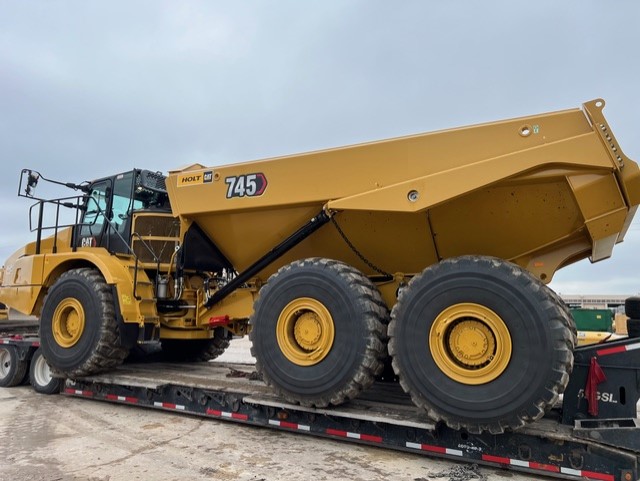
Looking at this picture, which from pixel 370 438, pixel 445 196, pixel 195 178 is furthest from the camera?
pixel 195 178

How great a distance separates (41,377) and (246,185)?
489 centimetres

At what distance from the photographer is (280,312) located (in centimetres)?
470

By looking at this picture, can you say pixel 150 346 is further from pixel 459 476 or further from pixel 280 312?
pixel 459 476

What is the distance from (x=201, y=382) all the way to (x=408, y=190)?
340 cm

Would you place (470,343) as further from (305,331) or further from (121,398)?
(121,398)

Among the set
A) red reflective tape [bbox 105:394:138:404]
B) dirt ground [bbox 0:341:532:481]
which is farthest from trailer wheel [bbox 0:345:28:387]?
red reflective tape [bbox 105:394:138:404]

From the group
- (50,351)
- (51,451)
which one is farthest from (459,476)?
(50,351)

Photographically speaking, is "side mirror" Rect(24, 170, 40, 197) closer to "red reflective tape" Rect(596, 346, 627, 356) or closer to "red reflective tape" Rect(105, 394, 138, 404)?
"red reflective tape" Rect(105, 394, 138, 404)

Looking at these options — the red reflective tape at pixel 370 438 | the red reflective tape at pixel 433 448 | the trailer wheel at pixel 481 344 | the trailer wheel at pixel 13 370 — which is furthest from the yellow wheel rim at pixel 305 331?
the trailer wheel at pixel 13 370

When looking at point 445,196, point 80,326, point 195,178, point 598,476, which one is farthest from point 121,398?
point 598,476

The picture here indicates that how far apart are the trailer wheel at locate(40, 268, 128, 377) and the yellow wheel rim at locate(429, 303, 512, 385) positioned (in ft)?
13.7

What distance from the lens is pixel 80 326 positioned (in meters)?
6.22

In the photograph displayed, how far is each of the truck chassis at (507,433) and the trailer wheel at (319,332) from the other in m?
0.30

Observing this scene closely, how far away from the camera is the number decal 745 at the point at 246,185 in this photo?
5.13m
